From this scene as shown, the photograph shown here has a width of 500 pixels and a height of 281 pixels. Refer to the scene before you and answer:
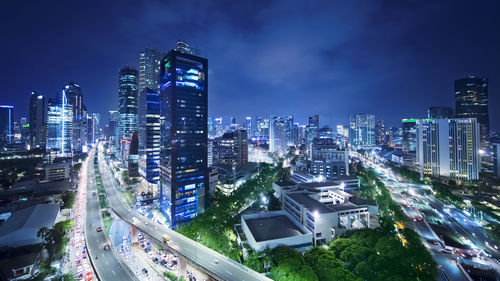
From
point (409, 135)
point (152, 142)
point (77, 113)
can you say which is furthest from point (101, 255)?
point (77, 113)

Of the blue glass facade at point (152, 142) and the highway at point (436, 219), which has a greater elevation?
the blue glass facade at point (152, 142)

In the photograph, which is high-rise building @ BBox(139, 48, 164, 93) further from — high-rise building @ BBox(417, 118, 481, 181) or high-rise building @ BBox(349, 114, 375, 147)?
high-rise building @ BBox(349, 114, 375, 147)

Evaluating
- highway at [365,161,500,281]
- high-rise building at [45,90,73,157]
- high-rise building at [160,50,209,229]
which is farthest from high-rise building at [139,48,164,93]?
highway at [365,161,500,281]

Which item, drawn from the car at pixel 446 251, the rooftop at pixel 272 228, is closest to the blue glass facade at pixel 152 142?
the rooftop at pixel 272 228

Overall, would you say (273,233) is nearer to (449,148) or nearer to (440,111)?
(449,148)

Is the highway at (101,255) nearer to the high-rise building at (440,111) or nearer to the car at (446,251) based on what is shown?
the car at (446,251)
